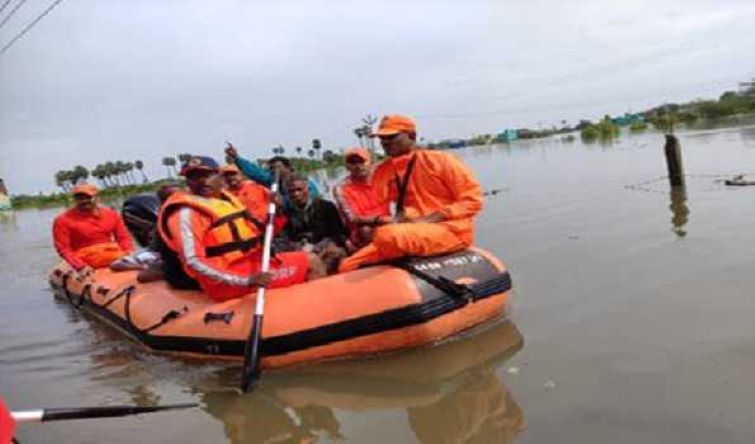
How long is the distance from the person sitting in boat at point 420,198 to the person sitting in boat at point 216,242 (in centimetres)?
47

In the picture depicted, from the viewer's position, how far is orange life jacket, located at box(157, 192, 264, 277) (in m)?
5.31

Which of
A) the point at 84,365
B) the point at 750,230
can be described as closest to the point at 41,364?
the point at 84,365

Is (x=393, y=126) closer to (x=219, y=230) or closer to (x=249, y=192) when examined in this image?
(x=219, y=230)

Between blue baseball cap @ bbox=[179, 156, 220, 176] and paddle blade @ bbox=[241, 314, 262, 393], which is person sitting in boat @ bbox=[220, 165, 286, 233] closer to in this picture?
blue baseball cap @ bbox=[179, 156, 220, 176]

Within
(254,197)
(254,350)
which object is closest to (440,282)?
(254,350)

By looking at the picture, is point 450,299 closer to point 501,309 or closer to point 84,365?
point 501,309

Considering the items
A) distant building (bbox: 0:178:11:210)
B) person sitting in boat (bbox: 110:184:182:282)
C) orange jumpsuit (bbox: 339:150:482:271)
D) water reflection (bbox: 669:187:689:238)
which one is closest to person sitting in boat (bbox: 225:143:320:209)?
person sitting in boat (bbox: 110:184:182:282)

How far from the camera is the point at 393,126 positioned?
5.58 m

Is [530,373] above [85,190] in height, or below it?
below

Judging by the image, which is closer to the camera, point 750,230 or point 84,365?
point 84,365

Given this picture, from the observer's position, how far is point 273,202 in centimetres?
619

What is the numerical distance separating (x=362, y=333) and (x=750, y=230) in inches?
188

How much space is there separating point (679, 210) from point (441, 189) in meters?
5.49

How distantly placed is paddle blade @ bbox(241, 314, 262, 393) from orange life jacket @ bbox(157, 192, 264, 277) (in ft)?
2.05
